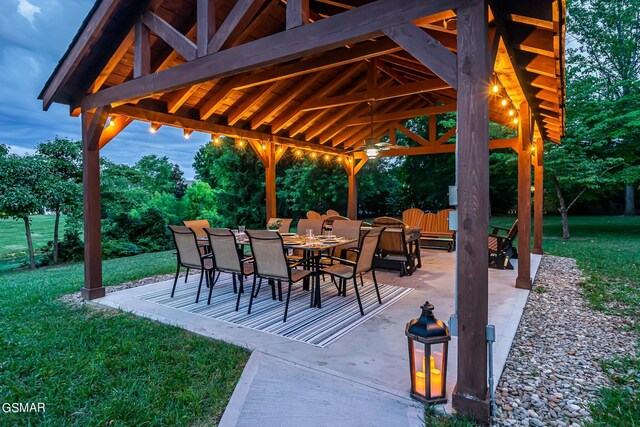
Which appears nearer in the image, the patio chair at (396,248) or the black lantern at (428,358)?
the black lantern at (428,358)

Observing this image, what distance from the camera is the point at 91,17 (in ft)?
12.2

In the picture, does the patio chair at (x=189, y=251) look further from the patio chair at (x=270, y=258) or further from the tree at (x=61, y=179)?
the tree at (x=61, y=179)

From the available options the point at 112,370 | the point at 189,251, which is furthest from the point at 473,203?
the point at 189,251

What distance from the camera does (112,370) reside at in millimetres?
2504

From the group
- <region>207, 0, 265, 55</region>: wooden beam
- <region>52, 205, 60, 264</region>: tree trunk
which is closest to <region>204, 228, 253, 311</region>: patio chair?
<region>207, 0, 265, 55</region>: wooden beam

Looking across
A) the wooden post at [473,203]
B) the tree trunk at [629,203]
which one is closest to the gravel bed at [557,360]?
the wooden post at [473,203]

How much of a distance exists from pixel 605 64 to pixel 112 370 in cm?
1918

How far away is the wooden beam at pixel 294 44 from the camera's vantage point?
84.9 inches

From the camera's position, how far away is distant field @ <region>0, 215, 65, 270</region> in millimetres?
8520

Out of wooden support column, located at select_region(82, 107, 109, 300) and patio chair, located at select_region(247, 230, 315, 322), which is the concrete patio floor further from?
patio chair, located at select_region(247, 230, 315, 322)

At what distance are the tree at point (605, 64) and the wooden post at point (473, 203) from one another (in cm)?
1041

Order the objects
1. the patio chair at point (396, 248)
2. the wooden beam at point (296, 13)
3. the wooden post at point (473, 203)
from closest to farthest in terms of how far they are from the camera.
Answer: the wooden post at point (473, 203), the wooden beam at point (296, 13), the patio chair at point (396, 248)

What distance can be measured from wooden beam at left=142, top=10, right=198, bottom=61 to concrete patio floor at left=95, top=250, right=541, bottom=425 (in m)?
2.66

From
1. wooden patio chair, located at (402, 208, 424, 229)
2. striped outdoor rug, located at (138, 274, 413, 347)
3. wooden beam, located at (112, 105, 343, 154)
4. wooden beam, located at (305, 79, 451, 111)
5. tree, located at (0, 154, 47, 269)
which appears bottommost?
striped outdoor rug, located at (138, 274, 413, 347)
